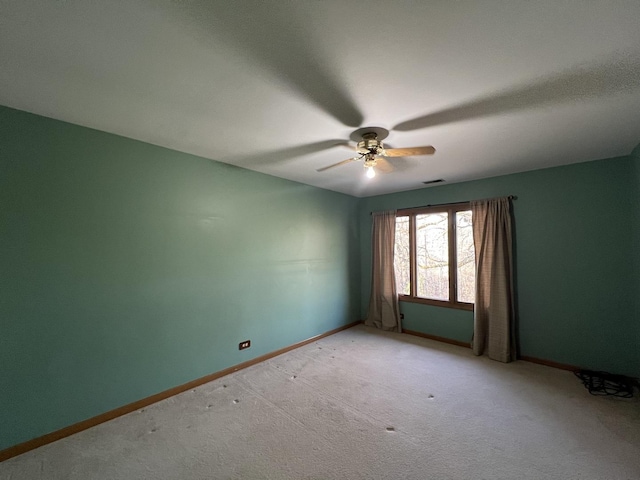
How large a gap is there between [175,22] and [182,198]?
1818mm

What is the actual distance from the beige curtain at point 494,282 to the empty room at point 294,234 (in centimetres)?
3

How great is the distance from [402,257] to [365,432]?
2957mm

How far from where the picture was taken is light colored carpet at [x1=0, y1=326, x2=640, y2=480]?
1.70 metres

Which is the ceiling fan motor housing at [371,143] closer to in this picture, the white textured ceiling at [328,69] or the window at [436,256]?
the white textured ceiling at [328,69]

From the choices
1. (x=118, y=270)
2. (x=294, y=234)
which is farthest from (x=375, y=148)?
(x=118, y=270)

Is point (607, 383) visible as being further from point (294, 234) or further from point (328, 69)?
point (328, 69)

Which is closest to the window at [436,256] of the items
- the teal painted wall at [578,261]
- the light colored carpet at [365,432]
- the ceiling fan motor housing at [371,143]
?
the teal painted wall at [578,261]

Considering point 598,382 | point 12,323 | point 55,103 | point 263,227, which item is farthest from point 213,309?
point 598,382

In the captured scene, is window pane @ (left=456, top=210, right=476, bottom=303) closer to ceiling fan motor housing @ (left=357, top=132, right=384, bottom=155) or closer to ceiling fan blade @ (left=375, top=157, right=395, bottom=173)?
ceiling fan blade @ (left=375, top=157, right=395, bottom=173)

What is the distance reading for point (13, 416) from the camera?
1.82 m

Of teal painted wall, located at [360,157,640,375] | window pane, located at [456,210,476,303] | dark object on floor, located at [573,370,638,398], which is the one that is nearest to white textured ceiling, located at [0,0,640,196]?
teal painted wall, located at [360,157,640,375]

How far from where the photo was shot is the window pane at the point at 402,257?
4465 millimetres

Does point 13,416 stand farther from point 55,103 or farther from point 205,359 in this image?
point 55,103

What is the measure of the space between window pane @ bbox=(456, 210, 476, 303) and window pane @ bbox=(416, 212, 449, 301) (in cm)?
17
